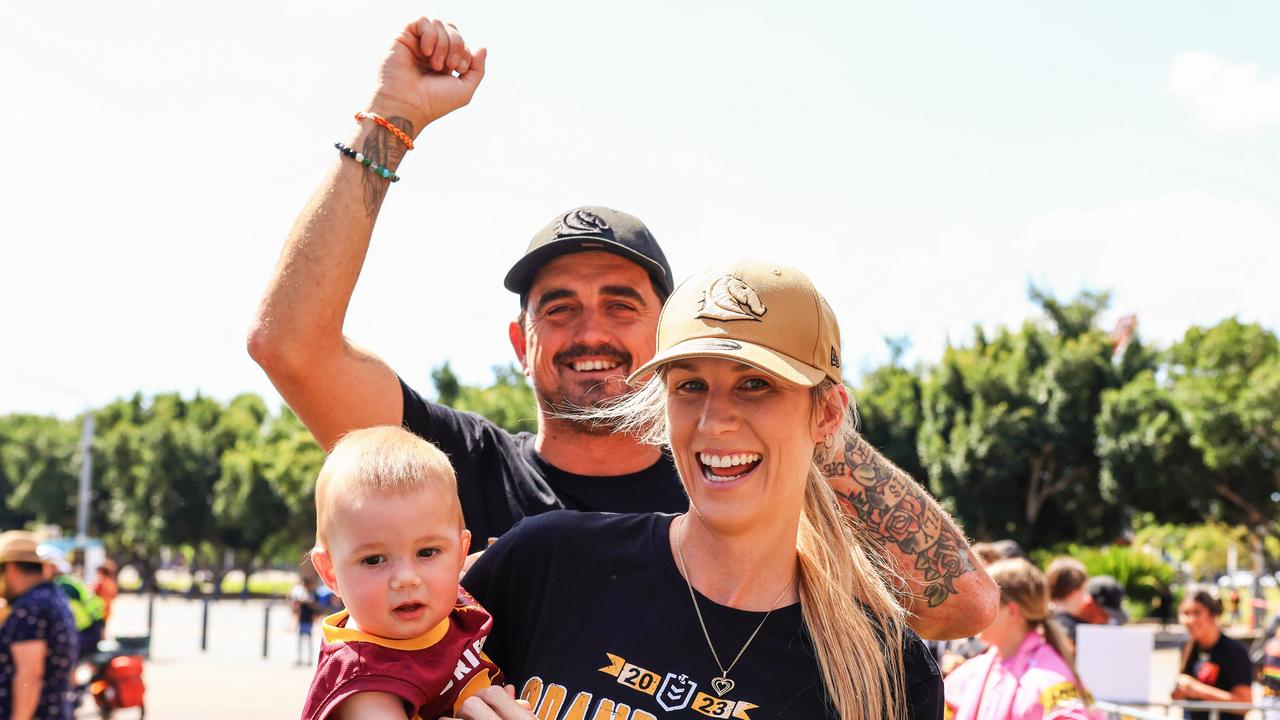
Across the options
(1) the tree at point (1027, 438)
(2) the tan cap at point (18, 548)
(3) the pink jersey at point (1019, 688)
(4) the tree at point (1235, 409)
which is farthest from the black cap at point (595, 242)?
(1) the tree at point (1027, 438)

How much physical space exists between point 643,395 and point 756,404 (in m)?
0.36

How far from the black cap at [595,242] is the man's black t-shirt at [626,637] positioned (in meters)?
0.76

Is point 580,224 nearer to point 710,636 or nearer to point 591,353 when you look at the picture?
point 591,353

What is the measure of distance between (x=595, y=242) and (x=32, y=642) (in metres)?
→ 5.74

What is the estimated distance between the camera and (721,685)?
77.7 inches

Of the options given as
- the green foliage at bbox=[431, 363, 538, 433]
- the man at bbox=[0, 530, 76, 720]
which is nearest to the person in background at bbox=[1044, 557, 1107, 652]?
the man at bbox=[0, 530, 76, 720]

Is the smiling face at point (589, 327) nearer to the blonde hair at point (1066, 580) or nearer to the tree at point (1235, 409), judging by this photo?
the blonde hair at point (1066, 580)

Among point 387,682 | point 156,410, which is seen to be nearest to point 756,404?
point 387,682

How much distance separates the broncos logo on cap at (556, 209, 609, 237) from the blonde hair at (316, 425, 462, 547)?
0.78m

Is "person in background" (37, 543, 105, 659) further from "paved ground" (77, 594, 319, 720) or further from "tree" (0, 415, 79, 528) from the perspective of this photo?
"tree" (0, 415, 79, 528)

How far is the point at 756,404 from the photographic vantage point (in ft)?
6.91

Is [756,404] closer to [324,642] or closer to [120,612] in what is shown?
[324,642]

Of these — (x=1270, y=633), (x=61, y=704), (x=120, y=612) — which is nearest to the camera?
(x=61, y=704)

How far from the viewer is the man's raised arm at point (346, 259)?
231cm
